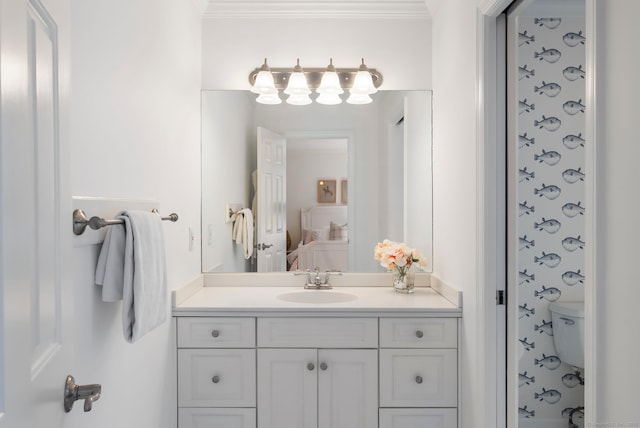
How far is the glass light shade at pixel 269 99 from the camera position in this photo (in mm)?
2701

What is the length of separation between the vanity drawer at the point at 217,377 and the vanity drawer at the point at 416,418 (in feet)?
1.99

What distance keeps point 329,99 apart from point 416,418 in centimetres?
173

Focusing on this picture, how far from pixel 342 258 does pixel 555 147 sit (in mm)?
1258

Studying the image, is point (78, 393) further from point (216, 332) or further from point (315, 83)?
point (315, 83)

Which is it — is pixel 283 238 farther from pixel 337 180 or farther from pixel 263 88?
pixel 263 88

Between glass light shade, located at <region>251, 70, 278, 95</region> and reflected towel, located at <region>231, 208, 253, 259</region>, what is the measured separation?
2.22 ft

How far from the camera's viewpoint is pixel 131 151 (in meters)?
1.61

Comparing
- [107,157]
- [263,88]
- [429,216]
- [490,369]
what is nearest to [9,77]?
[107,157]

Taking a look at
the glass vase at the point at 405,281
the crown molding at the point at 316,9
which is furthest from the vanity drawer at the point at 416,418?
the crown molding at the point at 316,9

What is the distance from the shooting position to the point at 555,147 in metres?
2.38

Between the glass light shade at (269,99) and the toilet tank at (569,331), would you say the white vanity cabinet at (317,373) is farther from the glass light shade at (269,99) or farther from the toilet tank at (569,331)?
the glass light shade at (269,99)

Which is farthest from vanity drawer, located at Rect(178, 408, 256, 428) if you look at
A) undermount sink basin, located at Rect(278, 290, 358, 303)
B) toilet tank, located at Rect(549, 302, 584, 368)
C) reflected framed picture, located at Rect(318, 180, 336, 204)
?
Result: toilet tank, located at Rect(549, 302, 584, 368)

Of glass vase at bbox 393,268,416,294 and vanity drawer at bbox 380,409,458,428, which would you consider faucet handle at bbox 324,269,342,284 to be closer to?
glass vase at bbox 393,268,416,294

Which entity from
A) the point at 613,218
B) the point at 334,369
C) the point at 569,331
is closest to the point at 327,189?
the point at 334,369
